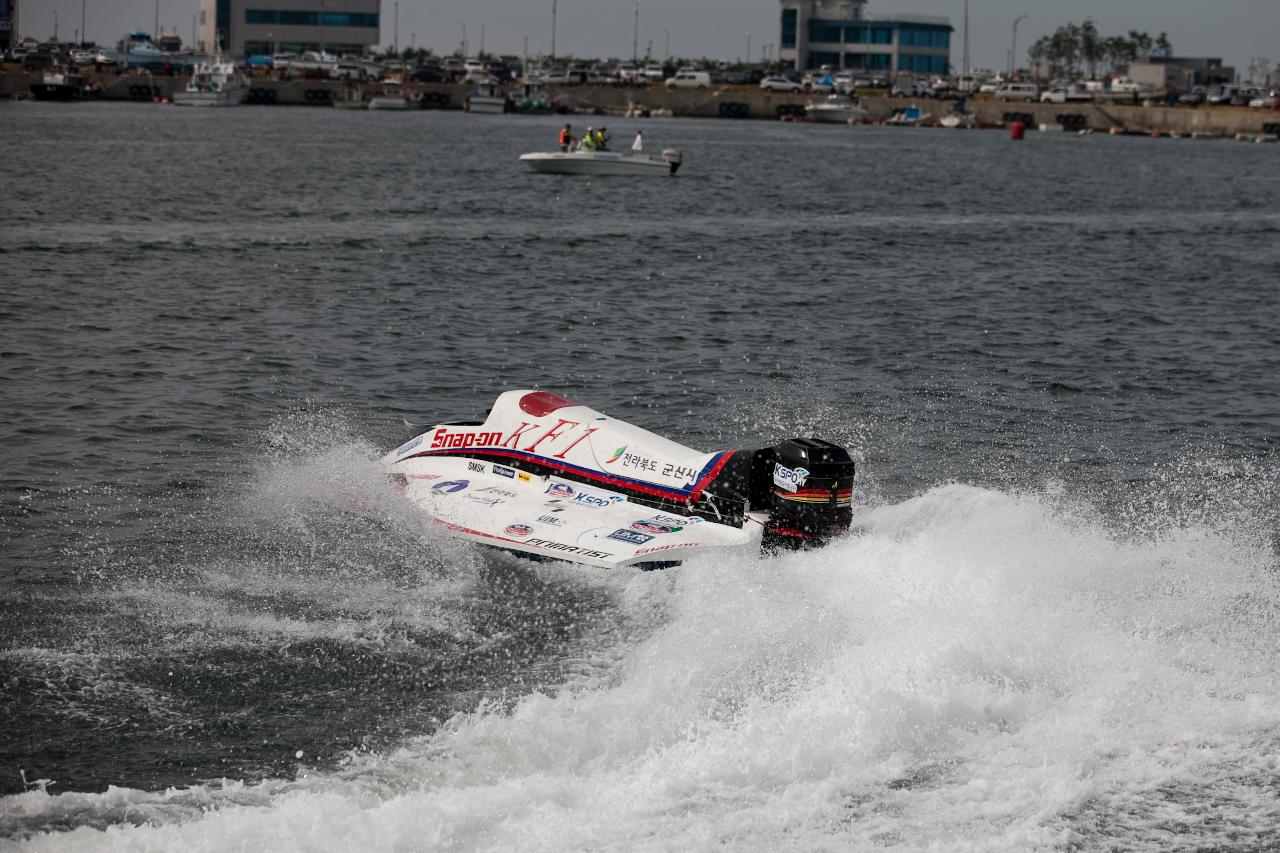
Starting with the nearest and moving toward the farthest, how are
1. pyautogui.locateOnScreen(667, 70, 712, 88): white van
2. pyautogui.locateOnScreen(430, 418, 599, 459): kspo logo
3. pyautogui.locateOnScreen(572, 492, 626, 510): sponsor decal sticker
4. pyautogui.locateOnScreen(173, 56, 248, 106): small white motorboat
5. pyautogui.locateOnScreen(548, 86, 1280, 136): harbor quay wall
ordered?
pyautogui.locateOnScreen(572, 492, 626, 510): sponsor decal sticker
pyautogui.locateOnScreen(430, 418, 599, 459): kspo logo
pyautogui.locateOnScreen(173, 56, 248, 106): small white motorboat
pyautogui.locateOnScreen(548, 86, 1280, 136): harbor quay wall
pyautogui.locateOnScreen(667, 70, 712, 88): white van

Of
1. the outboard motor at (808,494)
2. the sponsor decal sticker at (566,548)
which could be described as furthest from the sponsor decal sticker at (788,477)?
the sponsor decal sticker at (566,548)

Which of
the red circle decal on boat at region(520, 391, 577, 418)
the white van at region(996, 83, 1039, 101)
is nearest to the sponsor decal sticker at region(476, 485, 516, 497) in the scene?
the red circle decal on boat at region(520, 391, 577, 418)

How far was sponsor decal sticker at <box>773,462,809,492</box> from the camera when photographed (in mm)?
13070

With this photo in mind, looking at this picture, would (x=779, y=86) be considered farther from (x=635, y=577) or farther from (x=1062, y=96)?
(x=635, y=577)

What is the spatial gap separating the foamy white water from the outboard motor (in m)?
0.20

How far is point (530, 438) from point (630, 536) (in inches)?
85.7

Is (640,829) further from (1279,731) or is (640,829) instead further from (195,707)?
(1279,731)

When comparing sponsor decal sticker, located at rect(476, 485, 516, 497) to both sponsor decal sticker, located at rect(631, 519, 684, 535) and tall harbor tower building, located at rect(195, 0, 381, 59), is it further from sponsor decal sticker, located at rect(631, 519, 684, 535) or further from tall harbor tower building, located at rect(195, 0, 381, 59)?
tall harbor tower building, located at rect(195, 0, 381, 59)

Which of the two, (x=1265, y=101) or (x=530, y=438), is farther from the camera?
(x=1265, y=101)

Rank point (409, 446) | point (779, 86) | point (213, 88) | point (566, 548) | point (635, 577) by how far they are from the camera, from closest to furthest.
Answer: point (635, 577), point (566, 548), point (409, 446), point (213, 88), point (779, 86)

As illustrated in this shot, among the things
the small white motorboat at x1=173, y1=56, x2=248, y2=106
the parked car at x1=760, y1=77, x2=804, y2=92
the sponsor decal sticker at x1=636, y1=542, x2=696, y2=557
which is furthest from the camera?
the parked car at x1=760, y1=77, x2=804, y2=92

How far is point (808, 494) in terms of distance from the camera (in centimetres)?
1310

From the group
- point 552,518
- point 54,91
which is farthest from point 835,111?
point 552,518

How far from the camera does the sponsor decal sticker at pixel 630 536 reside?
13812mm
